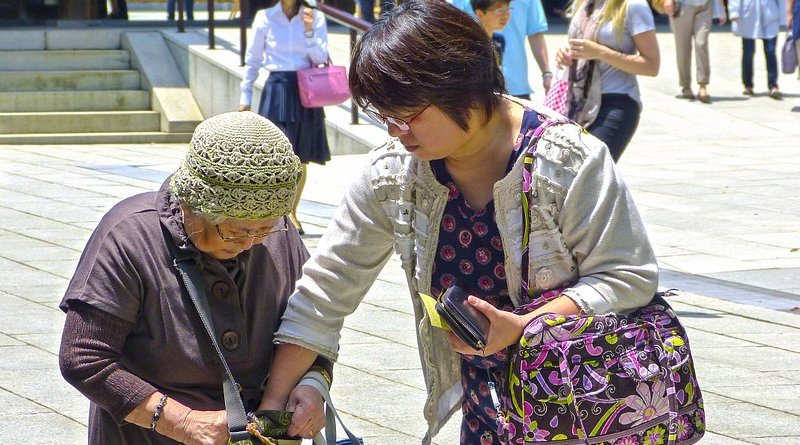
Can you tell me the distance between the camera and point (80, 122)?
14.2m

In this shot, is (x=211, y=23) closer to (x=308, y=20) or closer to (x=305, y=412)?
(x=308, y=20)

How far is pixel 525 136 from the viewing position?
100.0 inches

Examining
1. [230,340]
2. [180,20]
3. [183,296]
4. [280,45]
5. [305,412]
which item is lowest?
[180,20]

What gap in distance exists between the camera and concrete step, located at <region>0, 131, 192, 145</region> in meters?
13.7

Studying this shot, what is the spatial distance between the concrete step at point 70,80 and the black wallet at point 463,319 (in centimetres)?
1310

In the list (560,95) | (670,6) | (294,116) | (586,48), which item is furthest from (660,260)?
(670,6)

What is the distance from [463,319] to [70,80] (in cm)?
1318

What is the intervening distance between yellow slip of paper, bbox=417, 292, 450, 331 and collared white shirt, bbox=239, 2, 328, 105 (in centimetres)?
630

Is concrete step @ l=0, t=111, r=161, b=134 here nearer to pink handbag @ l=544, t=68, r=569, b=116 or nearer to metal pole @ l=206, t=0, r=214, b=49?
metal pole @ l=206, t=0, r=214, b=49

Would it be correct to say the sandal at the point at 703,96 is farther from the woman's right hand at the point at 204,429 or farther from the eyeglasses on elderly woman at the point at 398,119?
the woman's right hand at the point at 204,429

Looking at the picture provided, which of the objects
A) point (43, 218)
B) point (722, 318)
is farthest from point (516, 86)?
point (43, 218)

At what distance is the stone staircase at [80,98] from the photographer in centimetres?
1402

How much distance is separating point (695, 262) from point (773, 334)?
1.78m

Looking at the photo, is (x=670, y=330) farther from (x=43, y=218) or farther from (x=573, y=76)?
(x=43, y=218)
